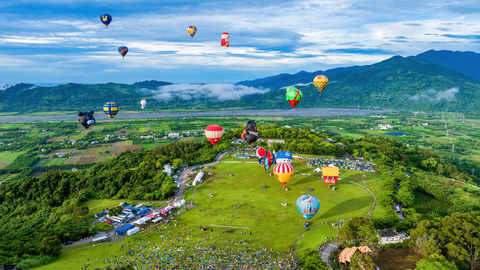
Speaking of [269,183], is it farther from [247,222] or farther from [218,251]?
[218,251]

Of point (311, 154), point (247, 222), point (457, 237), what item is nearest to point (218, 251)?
point (247, 222)

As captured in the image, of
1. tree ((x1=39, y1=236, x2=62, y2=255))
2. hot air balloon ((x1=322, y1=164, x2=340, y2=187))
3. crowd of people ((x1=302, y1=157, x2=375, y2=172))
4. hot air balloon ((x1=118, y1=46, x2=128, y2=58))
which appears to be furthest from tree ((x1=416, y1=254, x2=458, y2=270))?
hot air balloon ((x1=118, y1=46, x2=128, y2=58))

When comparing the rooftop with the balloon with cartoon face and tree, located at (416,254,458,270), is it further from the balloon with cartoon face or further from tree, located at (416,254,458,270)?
the balloon with cartoon face

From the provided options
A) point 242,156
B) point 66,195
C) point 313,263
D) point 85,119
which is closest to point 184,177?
point 242,156

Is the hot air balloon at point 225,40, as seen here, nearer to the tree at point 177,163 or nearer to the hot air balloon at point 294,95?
the hot air balloon at point 294,95

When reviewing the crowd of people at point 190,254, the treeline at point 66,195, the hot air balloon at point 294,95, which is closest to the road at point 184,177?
the treeline at point 66,195
